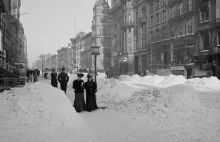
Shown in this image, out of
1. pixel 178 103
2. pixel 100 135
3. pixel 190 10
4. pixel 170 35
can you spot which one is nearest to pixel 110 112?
pixel 178 103

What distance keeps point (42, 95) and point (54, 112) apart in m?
0.95

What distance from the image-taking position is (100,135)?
254 inches

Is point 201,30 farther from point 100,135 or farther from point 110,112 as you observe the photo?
point 100,135

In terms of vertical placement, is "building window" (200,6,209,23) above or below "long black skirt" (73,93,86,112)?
above

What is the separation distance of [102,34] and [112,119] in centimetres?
6864

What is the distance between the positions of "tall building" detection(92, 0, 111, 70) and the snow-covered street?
64.4 meters

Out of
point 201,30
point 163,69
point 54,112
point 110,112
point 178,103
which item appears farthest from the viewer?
point 163,69

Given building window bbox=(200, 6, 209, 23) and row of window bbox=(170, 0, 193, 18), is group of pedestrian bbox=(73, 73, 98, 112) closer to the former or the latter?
building window bbox=(200, 6, 209, 23)

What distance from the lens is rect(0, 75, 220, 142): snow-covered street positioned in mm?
6344

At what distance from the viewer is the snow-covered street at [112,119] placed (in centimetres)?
634

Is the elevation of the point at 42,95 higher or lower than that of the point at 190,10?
lower

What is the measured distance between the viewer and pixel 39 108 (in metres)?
7.90

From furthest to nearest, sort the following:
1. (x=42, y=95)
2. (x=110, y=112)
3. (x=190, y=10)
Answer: (x=190, y=10) < (x=110, y=112) < (x=42, y=95)

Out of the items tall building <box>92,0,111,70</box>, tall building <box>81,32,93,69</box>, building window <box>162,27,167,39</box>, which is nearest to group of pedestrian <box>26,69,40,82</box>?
building window <box>162,27,167,39</box>
